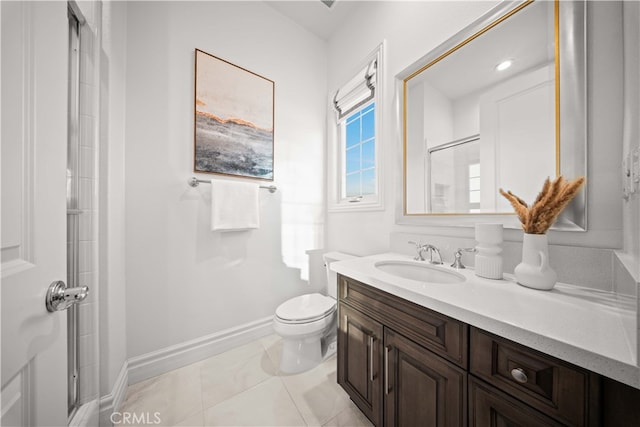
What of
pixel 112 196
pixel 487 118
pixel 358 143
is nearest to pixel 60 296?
pixel 112 196

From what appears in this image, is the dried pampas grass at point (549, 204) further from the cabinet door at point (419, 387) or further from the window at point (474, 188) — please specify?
the cabinet door at point (419, 387)

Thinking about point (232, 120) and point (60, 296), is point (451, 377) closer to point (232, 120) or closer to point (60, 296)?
point (60, 296)

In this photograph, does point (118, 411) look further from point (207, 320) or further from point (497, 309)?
point (497, 309)

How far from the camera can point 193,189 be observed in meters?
1.46

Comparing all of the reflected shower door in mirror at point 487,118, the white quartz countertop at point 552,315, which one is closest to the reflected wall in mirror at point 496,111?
the reflected shower door in mirror at point 487,118

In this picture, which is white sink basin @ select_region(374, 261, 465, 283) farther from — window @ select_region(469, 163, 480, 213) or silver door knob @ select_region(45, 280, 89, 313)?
silver door knob @ select_region(45, 280, 89, 313)

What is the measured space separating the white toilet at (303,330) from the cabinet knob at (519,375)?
3.32ft

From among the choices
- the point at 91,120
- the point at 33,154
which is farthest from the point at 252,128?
the point at 33,154

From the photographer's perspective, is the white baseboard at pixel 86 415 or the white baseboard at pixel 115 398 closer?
the white baseboard at pixel 86 415

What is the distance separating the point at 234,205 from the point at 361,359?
1.25 metres

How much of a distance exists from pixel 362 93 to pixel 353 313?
5.41 ft

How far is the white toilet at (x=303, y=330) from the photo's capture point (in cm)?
131

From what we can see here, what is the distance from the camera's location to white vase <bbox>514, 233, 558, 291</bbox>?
71cm

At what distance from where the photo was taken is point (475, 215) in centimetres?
102
